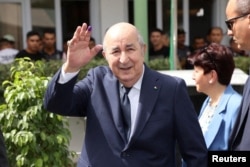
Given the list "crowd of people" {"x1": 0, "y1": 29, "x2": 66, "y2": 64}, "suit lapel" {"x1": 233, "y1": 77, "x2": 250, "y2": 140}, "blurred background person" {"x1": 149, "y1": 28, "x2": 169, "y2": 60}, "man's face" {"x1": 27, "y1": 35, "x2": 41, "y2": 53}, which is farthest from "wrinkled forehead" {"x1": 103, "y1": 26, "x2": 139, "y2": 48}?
"blurred background person" {"x1": 149, "y1": 28, "x2": 169, "y2": 60}

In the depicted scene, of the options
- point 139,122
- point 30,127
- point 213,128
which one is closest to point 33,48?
point 30,127

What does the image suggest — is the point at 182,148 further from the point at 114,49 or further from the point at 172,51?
the point at 172,51

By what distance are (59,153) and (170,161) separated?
1742mm

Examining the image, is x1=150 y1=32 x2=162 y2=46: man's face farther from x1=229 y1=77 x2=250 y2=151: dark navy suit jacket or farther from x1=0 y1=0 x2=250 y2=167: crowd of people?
x1=229 y1=77 x2=250 y2=151: dark navy suit jacket

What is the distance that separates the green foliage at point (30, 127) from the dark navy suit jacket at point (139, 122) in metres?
1.37

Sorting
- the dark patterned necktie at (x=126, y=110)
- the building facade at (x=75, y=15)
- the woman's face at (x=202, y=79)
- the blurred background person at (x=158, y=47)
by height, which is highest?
the building facade at (x=75, y=15)


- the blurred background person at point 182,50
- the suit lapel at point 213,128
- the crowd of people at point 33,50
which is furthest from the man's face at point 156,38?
the suit lapel at point 213,128

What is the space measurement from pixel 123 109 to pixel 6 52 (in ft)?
19.5

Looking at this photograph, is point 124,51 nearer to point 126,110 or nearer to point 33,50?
point 126,110

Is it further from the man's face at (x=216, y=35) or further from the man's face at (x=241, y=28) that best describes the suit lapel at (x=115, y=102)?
the man's face at (x=216, y=35)

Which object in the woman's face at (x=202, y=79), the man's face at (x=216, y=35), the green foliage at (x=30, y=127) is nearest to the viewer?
the woman's face at (x=202, y=79)

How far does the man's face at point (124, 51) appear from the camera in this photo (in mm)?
2547

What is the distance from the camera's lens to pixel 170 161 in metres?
2.61

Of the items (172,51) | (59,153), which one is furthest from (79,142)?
(59,153)
